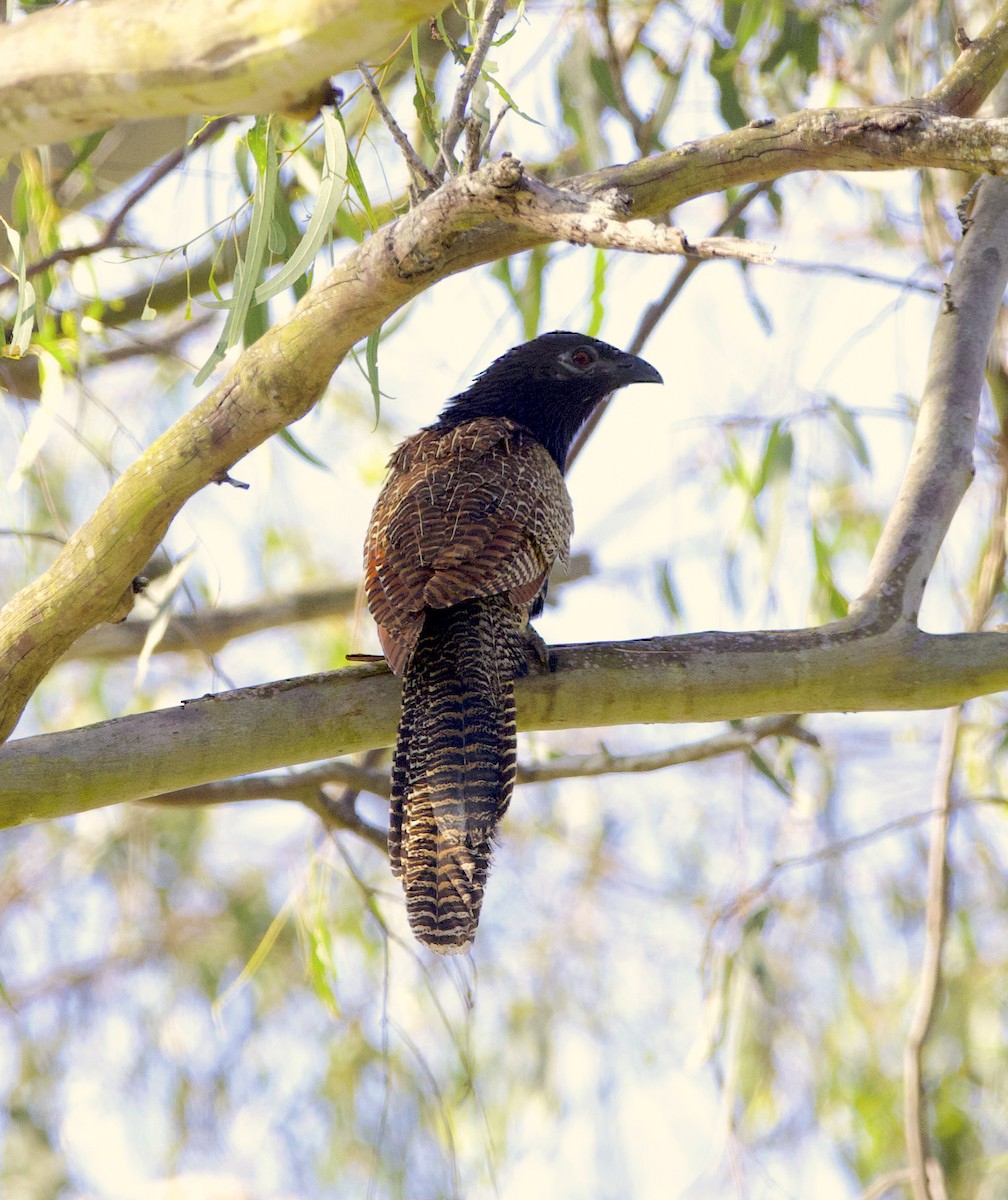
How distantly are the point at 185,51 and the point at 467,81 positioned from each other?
3.34 ft

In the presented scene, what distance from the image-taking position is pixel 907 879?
6805 millimetres

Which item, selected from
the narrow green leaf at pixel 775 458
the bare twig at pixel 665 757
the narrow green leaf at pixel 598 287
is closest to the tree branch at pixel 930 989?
the bare twig at pixel 665 757

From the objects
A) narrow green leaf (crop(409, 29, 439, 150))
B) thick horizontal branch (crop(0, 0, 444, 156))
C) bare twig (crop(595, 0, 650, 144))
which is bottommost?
thick horizontal branch (crop(0, 0, 444, 156))

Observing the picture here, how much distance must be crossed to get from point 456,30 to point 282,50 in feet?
11.4

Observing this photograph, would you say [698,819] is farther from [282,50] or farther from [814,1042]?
[282,50]

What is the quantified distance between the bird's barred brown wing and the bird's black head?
61cm

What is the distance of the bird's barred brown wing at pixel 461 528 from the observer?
312 cm

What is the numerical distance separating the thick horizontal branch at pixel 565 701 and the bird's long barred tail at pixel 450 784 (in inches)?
3.9

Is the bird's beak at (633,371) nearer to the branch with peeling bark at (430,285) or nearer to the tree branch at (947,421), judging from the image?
the tree branch at (947,421)

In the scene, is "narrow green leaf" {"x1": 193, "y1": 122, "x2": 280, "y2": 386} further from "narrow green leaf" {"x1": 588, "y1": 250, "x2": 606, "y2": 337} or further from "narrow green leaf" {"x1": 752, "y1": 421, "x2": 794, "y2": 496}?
"narrow green leaf" {"x1": 752, "y1": 421, "x2": 794, "y2": 496}

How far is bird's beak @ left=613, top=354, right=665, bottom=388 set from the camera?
4.46m

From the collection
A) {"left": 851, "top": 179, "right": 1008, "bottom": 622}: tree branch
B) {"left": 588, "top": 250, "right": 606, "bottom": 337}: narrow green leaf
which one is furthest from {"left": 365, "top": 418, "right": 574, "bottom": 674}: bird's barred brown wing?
{"left": 851, "top": 179, "right": 1008, "bottom": 622}: tree branch

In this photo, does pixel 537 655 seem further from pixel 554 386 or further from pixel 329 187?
pixel 554 386

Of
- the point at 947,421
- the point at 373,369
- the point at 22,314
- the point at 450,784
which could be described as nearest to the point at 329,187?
the point at 373,369
